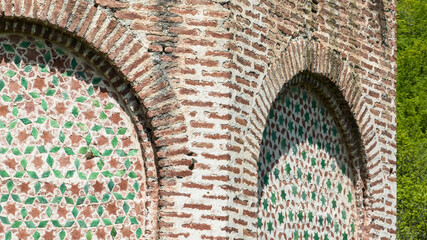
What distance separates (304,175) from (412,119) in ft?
43.7

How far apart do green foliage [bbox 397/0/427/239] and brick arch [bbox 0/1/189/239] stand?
43.7 feet

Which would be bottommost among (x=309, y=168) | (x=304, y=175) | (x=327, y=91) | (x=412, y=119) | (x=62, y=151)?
(x=62, y=151)

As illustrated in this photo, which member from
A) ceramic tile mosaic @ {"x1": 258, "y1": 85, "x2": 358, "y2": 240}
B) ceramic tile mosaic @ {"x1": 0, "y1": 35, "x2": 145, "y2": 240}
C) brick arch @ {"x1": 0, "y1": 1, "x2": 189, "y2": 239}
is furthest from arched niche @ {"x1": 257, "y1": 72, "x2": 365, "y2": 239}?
ceramic tile mosaic @ {"x1": 0, "y1": 35, "x2": 145, "y2": 240}

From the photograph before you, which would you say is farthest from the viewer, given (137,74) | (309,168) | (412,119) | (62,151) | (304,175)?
(412,119)

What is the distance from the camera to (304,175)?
909 cm

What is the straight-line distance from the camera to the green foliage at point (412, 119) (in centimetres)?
2006

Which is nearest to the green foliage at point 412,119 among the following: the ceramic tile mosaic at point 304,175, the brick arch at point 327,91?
the brick arch at point 327,91

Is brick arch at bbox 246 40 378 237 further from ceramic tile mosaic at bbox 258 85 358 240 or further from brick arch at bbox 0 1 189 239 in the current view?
brick arch at bbox 0 1 189 239

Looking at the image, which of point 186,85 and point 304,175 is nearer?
point 186,85

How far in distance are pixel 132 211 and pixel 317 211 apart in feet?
8.59

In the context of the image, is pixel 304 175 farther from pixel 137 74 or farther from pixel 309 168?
pixel 137 74

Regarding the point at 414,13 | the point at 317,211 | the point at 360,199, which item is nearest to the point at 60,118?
the point at 317,211

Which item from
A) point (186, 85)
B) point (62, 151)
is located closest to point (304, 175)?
point (186, 85)

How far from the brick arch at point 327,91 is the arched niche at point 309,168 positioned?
22mm
